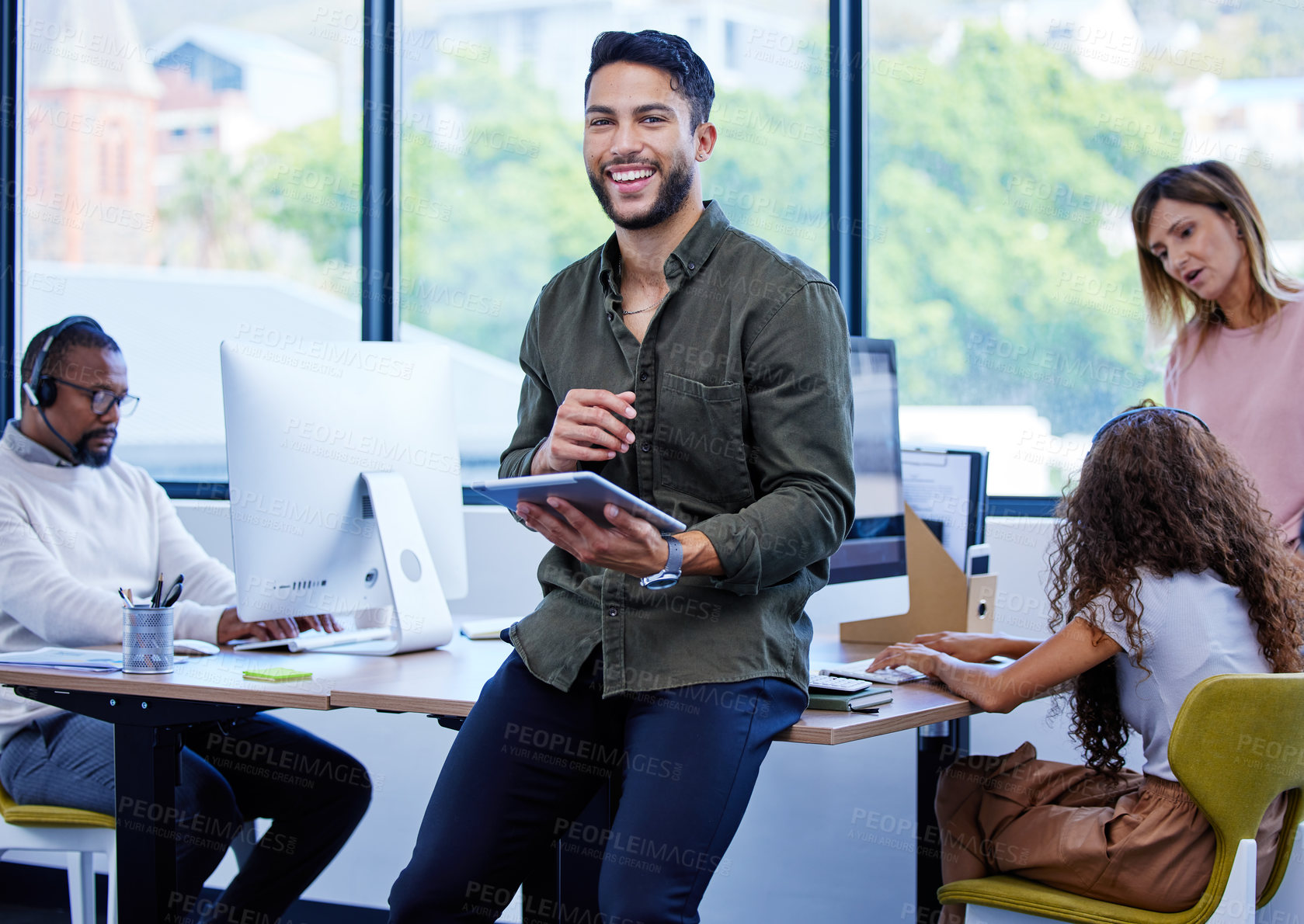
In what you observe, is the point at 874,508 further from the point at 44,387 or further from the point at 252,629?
the point at 44,387

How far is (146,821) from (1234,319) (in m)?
2.34

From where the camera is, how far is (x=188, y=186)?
396 cm

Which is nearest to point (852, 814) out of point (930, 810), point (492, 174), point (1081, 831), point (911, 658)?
point (930, 810)

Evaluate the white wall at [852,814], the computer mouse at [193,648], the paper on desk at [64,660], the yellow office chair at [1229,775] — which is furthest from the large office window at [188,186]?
the yellow office chair at [1229,775]

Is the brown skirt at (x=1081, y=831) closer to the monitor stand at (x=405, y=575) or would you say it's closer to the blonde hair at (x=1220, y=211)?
the monitor stand at (x=405, y=575)

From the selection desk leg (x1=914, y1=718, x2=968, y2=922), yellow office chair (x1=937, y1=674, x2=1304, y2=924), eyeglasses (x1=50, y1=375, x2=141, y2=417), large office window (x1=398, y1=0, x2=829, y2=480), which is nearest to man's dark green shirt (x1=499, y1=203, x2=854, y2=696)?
yellow office chair (x1=937, y1=674, x2=1304, y2=924)

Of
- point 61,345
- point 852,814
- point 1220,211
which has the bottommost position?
point 852,814

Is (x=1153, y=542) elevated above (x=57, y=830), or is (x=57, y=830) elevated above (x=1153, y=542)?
(x=1153, y=542)

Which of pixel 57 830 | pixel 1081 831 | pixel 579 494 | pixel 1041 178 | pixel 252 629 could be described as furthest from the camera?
pixel 1041 178

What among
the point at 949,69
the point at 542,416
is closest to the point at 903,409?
the point at 949,69

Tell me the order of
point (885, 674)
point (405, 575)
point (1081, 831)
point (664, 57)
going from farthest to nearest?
point (405, 575) → point (885, 674) → point (1081, 831) → point (664, 57)

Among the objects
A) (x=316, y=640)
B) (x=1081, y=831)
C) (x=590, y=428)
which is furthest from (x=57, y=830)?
(x=1081, y=831)

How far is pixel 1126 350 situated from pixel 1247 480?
1.29m

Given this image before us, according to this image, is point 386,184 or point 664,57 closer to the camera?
point 664,57
